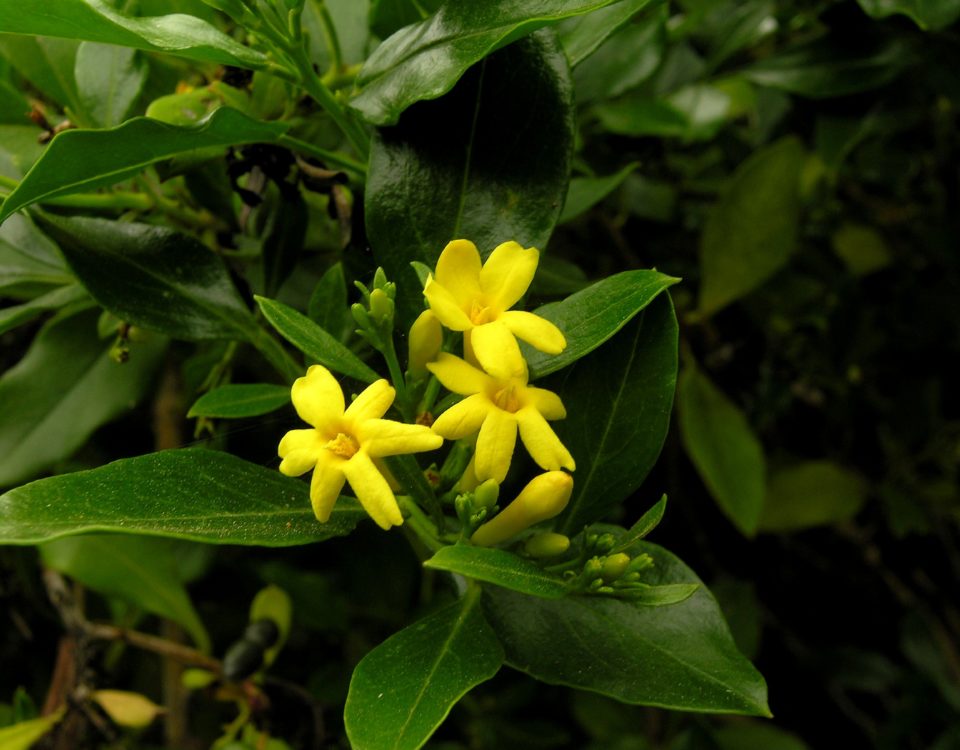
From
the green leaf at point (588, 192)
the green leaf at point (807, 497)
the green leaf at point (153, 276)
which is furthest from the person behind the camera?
the green leaf at point (807, 497)

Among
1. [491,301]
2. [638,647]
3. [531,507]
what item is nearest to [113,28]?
[491,301]

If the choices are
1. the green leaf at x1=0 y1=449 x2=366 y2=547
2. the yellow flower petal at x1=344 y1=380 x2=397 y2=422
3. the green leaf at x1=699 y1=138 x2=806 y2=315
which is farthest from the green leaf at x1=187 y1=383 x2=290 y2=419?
the green leaf at x1=699 y1=138 x2=806 y2=315

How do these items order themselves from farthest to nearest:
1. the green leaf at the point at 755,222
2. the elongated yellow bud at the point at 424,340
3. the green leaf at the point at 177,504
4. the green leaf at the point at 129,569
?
the green leaf at the point at 755,222
the green leaf at the point at 129,569
the elongated yellow bud at the point at 424,340
the green leaf at the point at 177,504

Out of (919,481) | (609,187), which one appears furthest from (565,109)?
(919,481)

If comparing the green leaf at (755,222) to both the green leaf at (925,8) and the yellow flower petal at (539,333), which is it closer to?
the green leaf at (925,8)

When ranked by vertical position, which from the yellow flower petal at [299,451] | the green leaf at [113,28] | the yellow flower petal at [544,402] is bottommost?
the yellow flower petal at [544,402]

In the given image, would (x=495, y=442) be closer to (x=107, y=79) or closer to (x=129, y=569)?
(x=107, y=79)

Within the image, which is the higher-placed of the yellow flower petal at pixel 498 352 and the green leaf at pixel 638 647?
the yellow flower petal at pixel 498 352

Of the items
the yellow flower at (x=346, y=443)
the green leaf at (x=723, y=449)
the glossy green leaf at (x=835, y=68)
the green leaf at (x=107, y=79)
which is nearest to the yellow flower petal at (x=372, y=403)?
the yellow flower at (x=346, y=443)

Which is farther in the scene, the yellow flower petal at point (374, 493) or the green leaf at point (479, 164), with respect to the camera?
the green leaf at point (479, 164)
